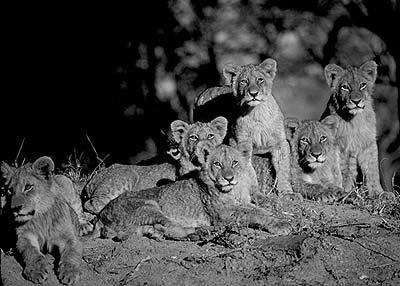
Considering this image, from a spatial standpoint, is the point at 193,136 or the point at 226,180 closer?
the point at 226,180

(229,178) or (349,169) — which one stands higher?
(229,178)

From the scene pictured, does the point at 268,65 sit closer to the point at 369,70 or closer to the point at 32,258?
the point at 369,70

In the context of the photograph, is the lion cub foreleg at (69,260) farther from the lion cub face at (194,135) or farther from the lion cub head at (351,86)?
the lion cub head at (351,86)

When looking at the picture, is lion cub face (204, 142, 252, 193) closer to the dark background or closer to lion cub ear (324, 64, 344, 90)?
lion cub ear (324, 64, 344, 90)

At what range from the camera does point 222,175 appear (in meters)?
6.90

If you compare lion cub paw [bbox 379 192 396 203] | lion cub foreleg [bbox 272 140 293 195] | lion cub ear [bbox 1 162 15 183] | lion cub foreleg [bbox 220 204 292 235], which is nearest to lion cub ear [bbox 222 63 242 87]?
lion cub foreleg [bbox 272 140 293 195]

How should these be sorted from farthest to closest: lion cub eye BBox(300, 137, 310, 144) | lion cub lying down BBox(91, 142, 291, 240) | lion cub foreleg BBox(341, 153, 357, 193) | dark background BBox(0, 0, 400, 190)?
dark background BBox(0, 0, 400, 190)
lion cub foreleg BBox(341, 153, 357, 193)
lion cub eye BBox(300, 137, 310, 144)
lion cub lying down BBox(91, 142, 291, 240)

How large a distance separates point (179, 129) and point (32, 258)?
285 cm

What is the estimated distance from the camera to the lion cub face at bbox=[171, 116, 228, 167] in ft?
26.6

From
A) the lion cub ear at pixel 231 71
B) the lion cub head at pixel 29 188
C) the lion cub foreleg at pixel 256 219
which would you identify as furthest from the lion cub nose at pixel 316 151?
the lion cub head at pixel 29 188

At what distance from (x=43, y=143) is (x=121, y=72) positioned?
182 centimetres

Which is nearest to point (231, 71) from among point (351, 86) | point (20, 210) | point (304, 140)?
point (304, 140)

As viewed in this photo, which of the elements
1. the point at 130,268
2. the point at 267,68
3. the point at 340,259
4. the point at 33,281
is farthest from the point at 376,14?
the point at 33,281

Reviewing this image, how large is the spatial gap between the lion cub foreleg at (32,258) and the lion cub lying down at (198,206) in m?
0.84
